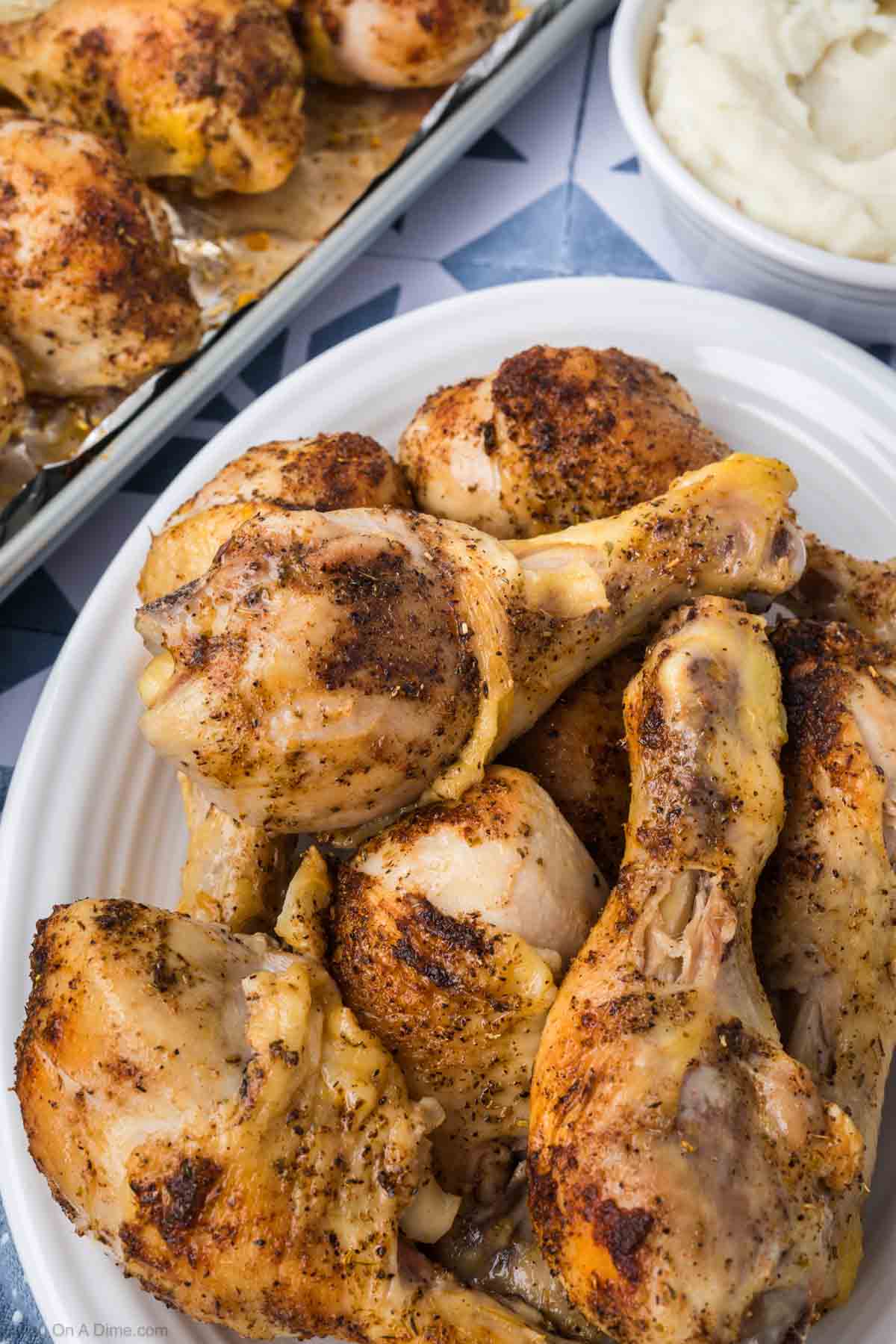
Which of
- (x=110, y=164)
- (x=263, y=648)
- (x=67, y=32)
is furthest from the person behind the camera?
(x=67, y=32)

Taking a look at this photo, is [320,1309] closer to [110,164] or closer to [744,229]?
[744,229]

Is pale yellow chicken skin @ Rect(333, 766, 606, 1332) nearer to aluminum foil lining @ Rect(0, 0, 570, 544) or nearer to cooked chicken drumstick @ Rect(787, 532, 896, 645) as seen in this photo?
cooked chicken drumstick @ Rect(787, 532, 896, 645)

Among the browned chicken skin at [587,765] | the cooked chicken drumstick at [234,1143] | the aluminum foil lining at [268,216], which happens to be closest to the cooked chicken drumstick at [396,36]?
the aluminum foil lining at [268,216]

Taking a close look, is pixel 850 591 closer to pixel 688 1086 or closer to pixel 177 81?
pixel 688 1086

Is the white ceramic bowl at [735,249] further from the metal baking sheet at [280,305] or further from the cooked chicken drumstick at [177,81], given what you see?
the cooked chicken drumstick at [177,81]

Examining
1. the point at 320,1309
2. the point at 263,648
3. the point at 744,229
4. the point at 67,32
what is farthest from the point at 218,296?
the point at 320,1309

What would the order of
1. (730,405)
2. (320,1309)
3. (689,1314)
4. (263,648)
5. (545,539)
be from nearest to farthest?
(689,1314), (320,1309), (263,648), (545,539), (730,405)
